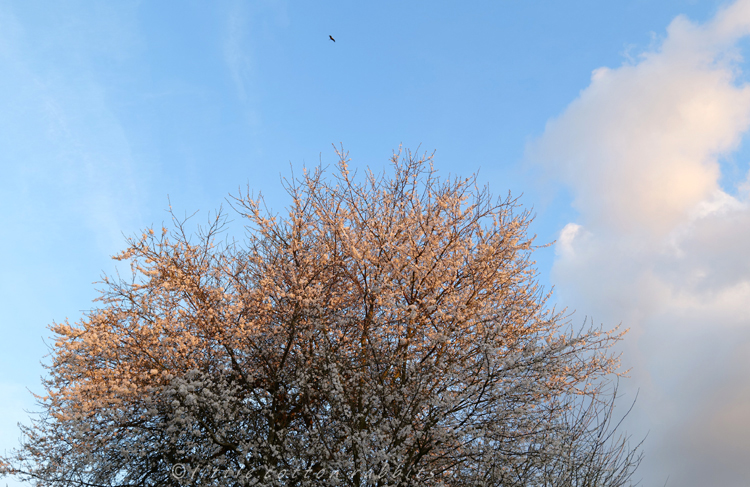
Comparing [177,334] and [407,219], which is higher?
[407,219]

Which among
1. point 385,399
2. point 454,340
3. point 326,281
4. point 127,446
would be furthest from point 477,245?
point 127,446

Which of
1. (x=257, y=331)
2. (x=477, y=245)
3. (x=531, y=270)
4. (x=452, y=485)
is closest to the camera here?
(x=452, y=485)

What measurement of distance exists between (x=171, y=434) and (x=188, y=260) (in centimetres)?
372

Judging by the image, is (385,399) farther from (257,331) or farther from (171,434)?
(171,434)

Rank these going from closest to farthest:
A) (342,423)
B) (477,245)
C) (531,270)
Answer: (342,423) → (477,245) → (531,270)

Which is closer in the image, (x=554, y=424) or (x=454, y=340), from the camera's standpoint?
(x=554, y=424)

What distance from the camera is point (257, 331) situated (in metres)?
11.6

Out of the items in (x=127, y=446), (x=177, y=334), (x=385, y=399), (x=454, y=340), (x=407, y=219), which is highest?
(x=407, y=219)

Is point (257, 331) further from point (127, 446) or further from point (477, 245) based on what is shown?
point (477, 245)

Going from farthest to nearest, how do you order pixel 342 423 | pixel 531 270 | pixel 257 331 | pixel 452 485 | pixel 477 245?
pixel 531 270
pixel 477 245
pixel 257 331
pixel 452 485
pixel 342 423

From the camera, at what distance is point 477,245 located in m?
12.8

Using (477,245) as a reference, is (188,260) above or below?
below

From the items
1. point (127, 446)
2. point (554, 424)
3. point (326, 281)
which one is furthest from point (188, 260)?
point (554, 424)

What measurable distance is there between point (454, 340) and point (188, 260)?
20.2ft
